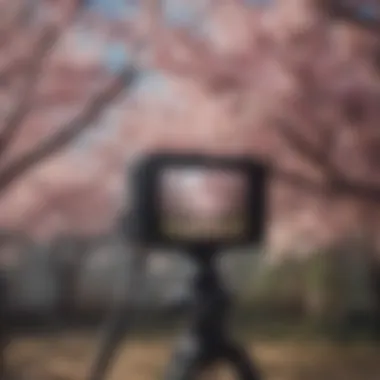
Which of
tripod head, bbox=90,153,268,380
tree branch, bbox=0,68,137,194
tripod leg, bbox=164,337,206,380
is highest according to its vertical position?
tree branch, bbox=0,68,137,194

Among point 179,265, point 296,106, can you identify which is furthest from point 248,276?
point 296,106

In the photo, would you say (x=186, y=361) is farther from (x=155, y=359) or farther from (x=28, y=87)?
(x=28, y=87)

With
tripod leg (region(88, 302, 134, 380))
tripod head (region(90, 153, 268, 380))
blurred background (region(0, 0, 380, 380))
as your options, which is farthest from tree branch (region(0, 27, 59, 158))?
tripod leg (region(88, 302, 134, 380))

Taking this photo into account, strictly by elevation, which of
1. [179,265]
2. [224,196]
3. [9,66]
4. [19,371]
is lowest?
[19,371]

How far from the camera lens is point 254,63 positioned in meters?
1.20

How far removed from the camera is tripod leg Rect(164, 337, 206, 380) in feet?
3.81

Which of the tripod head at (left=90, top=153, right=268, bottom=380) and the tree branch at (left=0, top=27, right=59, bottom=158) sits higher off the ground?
the tree branch at (left=0, top=27, right=59, bottom=158)

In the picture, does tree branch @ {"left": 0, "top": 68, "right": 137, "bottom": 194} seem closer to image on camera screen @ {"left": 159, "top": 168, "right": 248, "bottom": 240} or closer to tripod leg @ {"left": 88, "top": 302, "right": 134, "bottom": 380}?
image on camera screen @ {"left": 159, "top": 168, "right": 248, "bottom": 240}

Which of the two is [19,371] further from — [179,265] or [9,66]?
[9,66]

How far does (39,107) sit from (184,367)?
1.43ft

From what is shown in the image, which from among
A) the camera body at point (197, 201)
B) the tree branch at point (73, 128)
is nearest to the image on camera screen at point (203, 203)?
the camera body at point (197, 201)

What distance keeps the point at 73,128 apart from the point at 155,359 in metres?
0.36

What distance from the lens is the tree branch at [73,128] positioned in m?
1.14

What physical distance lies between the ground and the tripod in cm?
2
